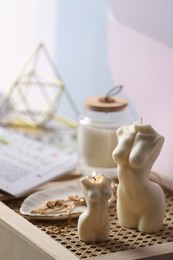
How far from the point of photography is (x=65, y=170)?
1.33m

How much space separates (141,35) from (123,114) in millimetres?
141

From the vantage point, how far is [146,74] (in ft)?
4.41

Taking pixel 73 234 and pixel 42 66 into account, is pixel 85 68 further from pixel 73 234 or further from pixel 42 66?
pixel 73 234

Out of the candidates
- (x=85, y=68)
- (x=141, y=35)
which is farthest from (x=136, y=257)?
(x=85, y=68)

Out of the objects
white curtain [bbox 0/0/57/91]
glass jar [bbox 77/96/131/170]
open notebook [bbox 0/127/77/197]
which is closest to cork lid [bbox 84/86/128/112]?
glass jar [bbox 77/96/131/170]

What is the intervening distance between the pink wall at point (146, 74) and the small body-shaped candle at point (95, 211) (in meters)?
0.24

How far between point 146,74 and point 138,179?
29cm

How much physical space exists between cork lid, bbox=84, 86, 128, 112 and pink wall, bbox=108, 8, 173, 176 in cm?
6

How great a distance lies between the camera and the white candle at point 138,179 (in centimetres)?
108

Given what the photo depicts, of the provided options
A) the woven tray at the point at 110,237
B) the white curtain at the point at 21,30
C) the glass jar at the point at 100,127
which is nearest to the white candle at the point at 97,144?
the glass jar at the point at 100,127

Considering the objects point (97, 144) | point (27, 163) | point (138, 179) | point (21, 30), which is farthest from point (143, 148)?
point (21, 30)

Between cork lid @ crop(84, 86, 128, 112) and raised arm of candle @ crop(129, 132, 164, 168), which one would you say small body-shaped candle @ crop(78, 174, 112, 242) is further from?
cork lid @ crop(84, 86, 128, 112)

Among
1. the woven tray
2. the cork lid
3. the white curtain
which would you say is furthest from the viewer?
the white curtain

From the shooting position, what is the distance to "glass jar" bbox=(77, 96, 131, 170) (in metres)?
1.28
